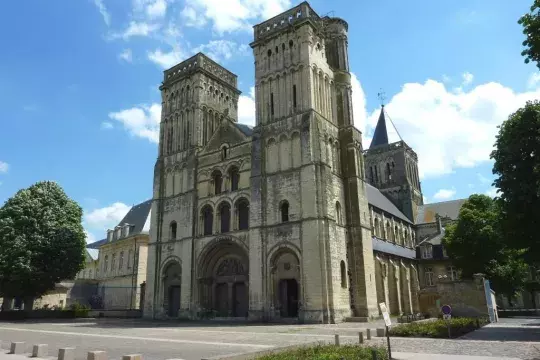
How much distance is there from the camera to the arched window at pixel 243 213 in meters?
34.1

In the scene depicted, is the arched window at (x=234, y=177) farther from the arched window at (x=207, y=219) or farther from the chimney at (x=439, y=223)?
the chimney at (x=439, y=223)

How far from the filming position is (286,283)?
3092 centimetres

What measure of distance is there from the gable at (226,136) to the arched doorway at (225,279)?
899 centimetres

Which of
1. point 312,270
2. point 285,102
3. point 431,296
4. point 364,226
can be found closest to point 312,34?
point 285,102

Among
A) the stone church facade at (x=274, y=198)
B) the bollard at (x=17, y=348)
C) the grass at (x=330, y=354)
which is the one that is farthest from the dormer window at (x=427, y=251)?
the bollard at (x=17, y=348)

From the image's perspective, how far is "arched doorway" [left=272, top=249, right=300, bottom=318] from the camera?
1196 inches

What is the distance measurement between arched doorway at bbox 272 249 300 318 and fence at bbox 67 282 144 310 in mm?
22008

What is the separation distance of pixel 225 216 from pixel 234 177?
346 cm

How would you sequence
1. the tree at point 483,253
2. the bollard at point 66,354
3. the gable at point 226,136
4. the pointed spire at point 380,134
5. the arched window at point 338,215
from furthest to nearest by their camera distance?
1. the pointed spire at point 380,134
2. the gable at point 226,136
3. the tree at point 483,253
4. the arched window at point 338,215
5. the bollard at point 66,354

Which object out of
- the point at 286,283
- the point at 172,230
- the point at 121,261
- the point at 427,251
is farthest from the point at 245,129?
the point at 427,251

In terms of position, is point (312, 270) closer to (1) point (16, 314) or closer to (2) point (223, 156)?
(2) point (223, 156)

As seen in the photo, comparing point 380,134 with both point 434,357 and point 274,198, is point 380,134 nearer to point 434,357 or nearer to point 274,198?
point 274,198

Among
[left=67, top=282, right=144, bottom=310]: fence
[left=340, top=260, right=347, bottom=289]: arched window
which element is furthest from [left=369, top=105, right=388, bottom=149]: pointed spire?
[left=67, top=282, right=144, bottom=310]: fence

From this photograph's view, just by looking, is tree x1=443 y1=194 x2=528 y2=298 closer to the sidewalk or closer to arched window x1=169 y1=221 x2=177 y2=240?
arched window x1=169 y1=221 x2=177 y2=240
